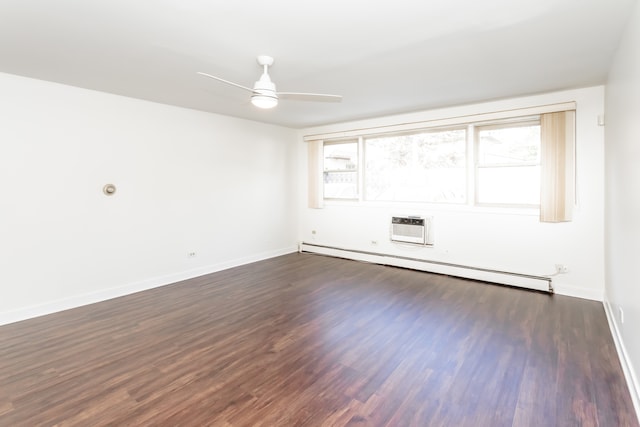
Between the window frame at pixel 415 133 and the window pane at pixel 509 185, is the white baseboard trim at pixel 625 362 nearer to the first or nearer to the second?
the window pane at pixel 509 185

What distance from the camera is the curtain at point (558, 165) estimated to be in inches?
148

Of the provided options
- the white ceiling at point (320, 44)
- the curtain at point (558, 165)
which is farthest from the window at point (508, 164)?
the white ceiling at point (320, 44)

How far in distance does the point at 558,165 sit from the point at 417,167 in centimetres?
192

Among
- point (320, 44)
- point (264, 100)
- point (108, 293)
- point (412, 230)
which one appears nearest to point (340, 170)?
point (412, 230)

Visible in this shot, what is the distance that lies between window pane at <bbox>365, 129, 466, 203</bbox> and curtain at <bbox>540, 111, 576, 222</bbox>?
106cm

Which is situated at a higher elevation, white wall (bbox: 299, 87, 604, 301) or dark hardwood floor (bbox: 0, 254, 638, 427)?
white wall (bbox: 299, 87, 604, 301)

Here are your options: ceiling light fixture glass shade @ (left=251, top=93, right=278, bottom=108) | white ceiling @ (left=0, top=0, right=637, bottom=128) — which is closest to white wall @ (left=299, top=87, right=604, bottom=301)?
white ceiling @ (left=0, top=0, right=637, bottom=128)

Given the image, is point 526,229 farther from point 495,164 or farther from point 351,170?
point 351,170

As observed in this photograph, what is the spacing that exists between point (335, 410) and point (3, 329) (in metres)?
3.44

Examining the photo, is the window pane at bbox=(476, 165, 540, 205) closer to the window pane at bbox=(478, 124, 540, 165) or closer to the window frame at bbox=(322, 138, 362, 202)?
the window pane at bbox=(478, 124, 540, 165)

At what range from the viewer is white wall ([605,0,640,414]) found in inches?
77.7

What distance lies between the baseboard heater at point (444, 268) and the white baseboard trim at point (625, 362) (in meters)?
0.88

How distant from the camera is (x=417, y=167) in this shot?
5.23 metres

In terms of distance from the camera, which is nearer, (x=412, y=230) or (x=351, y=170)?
(x=412, y=230)
